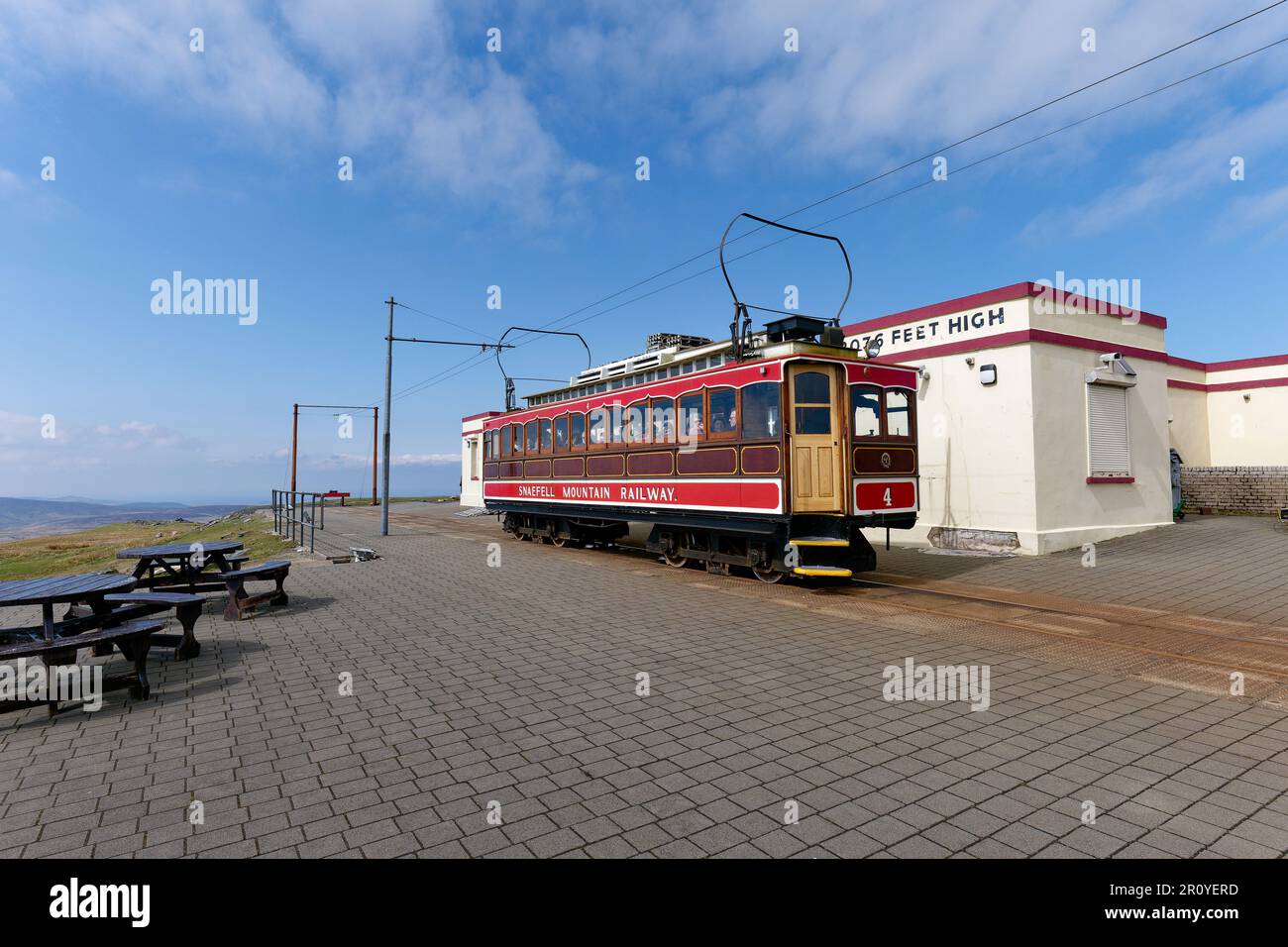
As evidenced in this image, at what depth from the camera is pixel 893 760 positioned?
3.65 metres

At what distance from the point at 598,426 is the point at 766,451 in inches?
196

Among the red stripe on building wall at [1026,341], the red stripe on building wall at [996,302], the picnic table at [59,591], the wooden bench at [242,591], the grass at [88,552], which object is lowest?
the grass at [88,552]

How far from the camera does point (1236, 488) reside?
16.5 m

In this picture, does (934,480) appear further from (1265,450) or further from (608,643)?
(1265,450)

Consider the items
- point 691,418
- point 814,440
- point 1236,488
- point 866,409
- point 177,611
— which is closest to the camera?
point 177,611

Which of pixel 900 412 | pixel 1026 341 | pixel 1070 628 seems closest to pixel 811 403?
pixel 900 412

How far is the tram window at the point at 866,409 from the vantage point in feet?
31.4

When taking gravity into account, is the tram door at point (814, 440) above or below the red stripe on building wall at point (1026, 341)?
below

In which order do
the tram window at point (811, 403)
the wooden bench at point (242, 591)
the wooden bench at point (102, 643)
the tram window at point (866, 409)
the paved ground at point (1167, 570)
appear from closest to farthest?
the wooden bench at point (102, 643) → the wooden bench at point (242, 591) → the paved ground at point (1167, 570) → the tram window at point (811, 403) → the tram window at point (866, 409)

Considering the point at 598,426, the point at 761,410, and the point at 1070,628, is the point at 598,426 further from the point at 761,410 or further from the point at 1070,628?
the point at 1070,628

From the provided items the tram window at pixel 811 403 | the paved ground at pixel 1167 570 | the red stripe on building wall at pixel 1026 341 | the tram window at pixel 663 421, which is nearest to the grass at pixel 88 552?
the tram window at pixel 663 421

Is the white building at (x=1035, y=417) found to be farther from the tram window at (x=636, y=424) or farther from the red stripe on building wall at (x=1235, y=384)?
the red stripe on building wall at (x=1235, y=384)

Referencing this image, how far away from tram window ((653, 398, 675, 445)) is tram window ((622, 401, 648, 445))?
268 millimetres

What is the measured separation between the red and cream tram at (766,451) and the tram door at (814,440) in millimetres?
15
